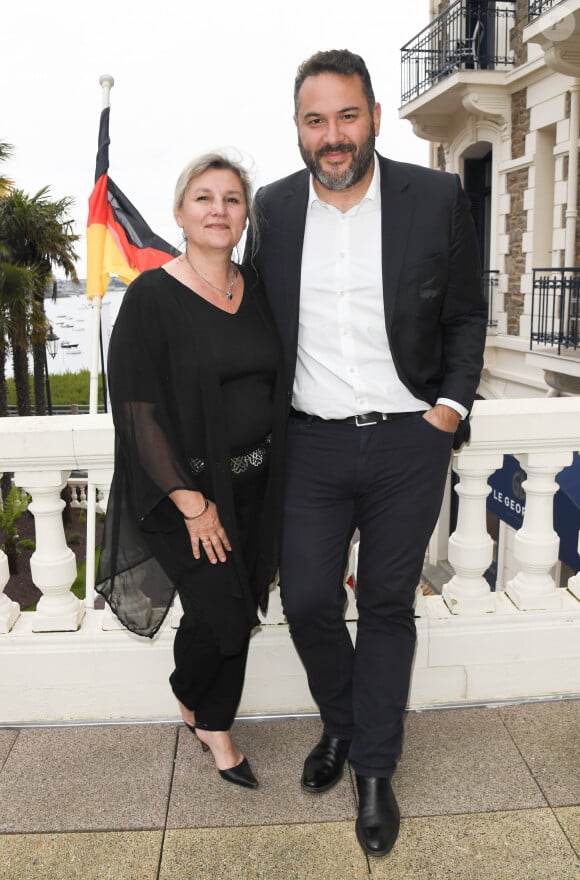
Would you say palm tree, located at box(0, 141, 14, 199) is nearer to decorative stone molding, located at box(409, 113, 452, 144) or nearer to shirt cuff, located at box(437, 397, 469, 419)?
decorative stone molding, located at box(409, 113, 452, 144)

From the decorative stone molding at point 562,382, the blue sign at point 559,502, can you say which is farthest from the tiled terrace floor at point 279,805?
the decorative stone molding at point 562,382

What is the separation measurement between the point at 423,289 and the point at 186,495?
0.95m

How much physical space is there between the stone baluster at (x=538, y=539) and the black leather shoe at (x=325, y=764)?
0.97 metres

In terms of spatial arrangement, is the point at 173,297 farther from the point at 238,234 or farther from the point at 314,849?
the point at 314,849

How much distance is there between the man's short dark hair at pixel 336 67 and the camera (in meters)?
2.34

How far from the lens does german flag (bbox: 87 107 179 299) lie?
26.2ft

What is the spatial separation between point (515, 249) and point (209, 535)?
1211 cm

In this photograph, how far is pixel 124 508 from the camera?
2.44m

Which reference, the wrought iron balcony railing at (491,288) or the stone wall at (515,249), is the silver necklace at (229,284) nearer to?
the stone wall at (515,249)

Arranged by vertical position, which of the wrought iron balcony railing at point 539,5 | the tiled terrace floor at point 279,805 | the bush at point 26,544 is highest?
the wrought iron balcony railing at point 539,5

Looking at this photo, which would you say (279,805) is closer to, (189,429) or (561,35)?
(189,429)

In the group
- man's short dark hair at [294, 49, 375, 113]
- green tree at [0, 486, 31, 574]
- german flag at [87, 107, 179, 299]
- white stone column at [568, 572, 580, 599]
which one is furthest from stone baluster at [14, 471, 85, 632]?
green tree at [0, 486, 31, 574]

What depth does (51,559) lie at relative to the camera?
293cm

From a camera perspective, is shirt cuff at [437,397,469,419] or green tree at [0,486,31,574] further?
green tree at [0,486,31,574]
